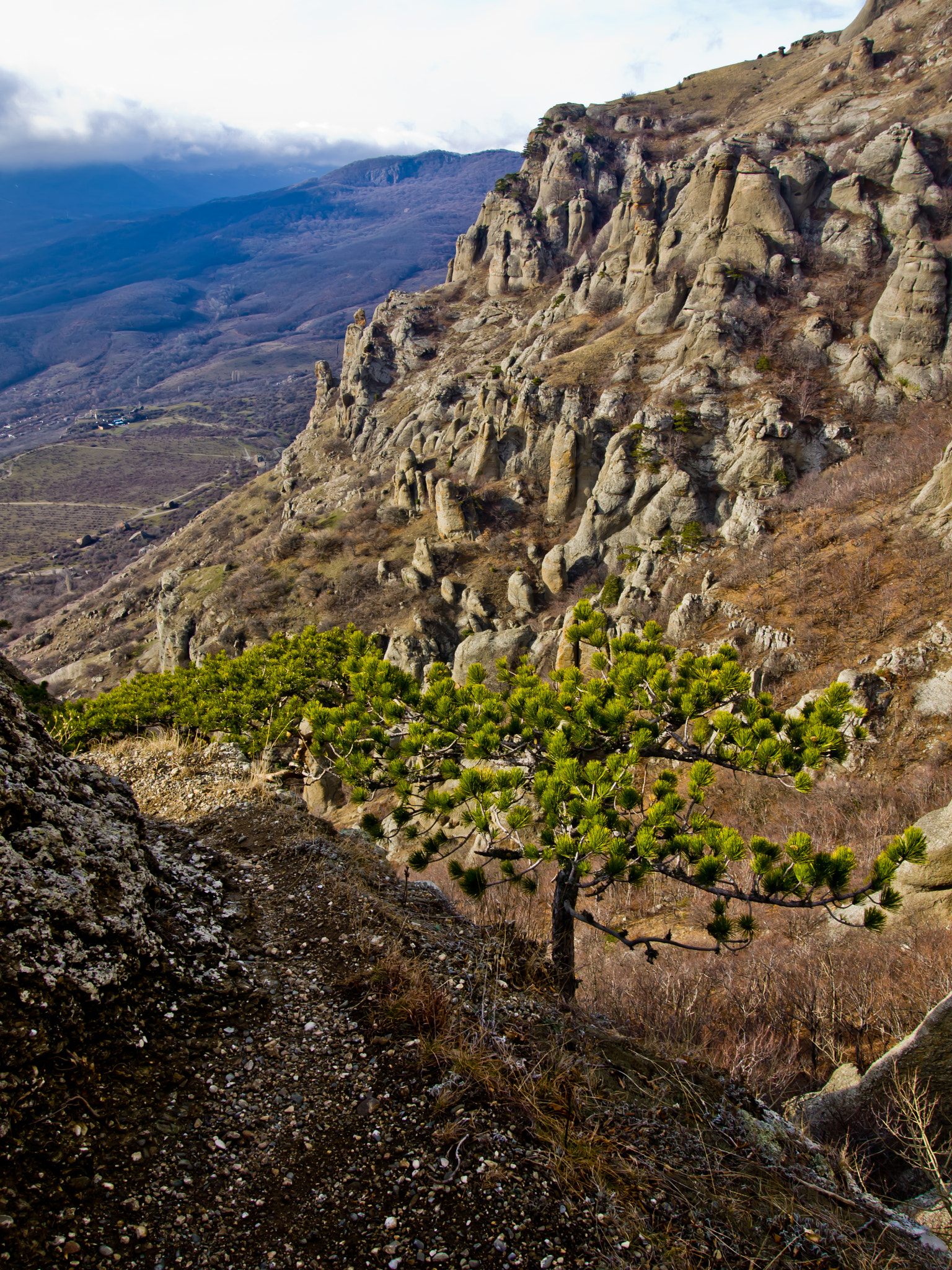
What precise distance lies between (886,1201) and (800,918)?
4.80 meters

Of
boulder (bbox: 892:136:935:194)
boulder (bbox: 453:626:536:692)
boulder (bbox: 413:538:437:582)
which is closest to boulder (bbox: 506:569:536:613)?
boulder (bbox: 453:626:536:692)

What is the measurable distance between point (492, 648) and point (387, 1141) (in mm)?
24848

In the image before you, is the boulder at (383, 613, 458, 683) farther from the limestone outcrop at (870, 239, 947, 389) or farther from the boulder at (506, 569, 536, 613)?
the limestone outcrop at (870, 239, 947, 389)

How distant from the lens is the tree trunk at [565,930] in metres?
5.80

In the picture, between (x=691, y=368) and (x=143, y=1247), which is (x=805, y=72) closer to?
(x=691, y=368)

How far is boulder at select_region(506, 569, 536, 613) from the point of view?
34781 mm

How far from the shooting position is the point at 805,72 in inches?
2662

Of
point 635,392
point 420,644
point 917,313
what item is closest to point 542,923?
point 420,644

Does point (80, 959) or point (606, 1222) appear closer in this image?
point (606, 1222)

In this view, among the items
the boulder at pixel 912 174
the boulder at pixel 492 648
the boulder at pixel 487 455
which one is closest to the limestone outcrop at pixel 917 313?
the boulder at pixel 912 174

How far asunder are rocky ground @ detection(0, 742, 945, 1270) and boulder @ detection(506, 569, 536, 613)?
30.3m

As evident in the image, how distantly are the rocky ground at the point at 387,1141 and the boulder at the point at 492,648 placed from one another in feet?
72.5

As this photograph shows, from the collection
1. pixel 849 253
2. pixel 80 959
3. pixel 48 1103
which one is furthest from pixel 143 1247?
pixel 849 253

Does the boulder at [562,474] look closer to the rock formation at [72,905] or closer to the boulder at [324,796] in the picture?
the boulder at [324,796]
